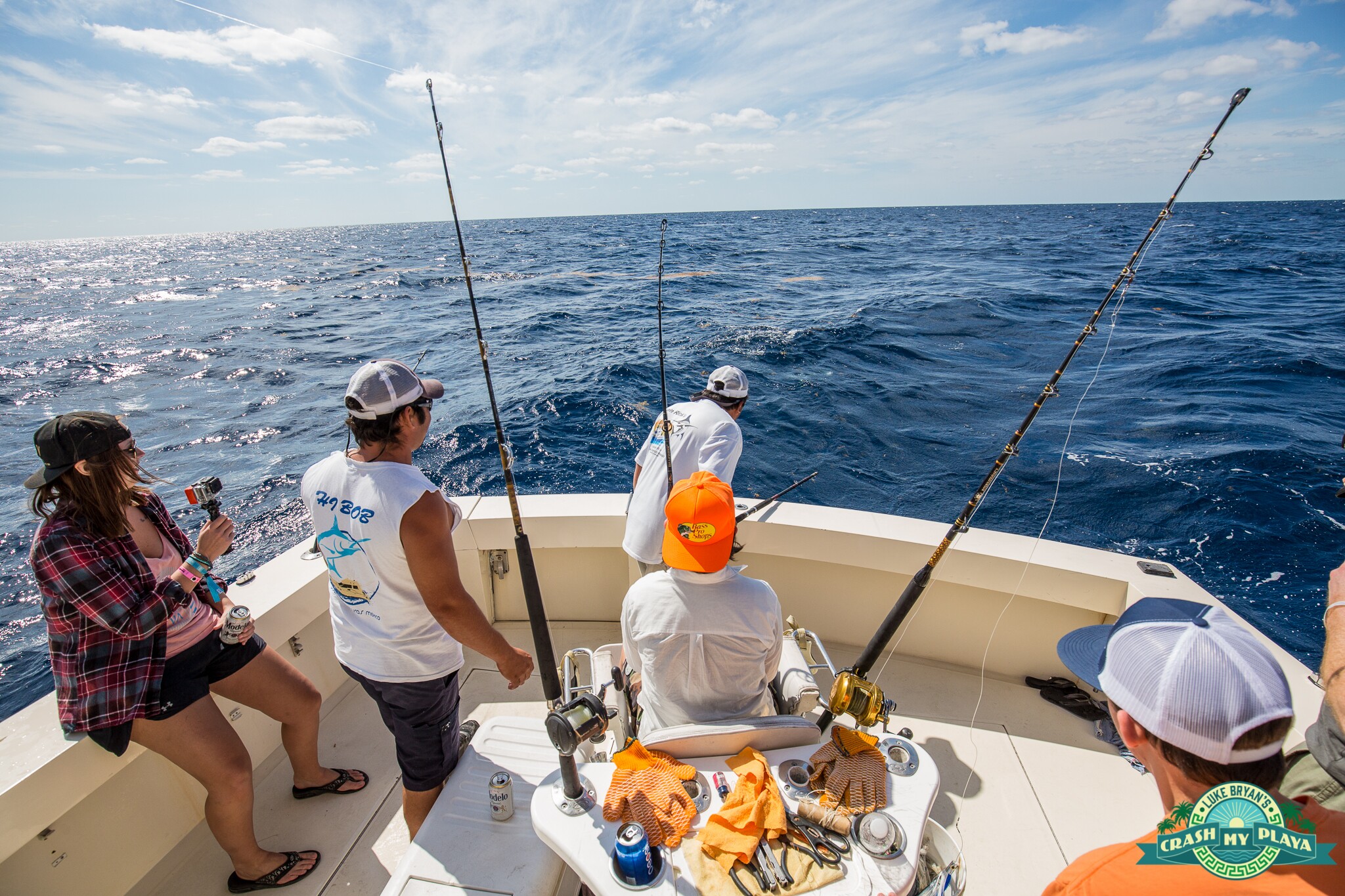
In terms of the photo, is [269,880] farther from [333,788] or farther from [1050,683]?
[1050,683]

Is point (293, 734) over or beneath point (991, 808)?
over

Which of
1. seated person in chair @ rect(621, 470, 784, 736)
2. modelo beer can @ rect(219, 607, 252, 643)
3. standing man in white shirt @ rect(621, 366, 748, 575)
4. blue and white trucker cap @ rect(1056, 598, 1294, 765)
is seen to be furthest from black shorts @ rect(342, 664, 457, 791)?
blue and white trucker cap @ rect(1056, 598, 1294, 765)

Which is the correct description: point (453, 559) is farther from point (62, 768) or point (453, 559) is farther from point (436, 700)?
point (62, 768)

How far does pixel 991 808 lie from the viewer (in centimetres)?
219

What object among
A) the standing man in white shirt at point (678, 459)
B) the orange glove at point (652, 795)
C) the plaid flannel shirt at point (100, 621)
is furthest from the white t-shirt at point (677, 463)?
the plaid flannel shirt at point (100, 621)

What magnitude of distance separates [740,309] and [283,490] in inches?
421

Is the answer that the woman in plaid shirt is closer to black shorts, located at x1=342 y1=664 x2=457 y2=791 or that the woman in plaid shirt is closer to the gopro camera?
the gopro camera

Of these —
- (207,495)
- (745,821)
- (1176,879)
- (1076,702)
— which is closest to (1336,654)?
(1176,879)

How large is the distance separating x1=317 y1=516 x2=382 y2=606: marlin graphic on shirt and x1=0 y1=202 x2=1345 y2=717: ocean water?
14.8 feet

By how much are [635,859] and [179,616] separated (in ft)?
4.81

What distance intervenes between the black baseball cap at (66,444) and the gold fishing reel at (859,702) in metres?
2.04

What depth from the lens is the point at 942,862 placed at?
1.59 metres

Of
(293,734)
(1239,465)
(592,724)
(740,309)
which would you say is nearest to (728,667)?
(592,724)

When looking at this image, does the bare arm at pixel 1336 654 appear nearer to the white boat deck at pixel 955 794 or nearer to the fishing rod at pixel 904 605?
the fishing rod at pixel 904 605
